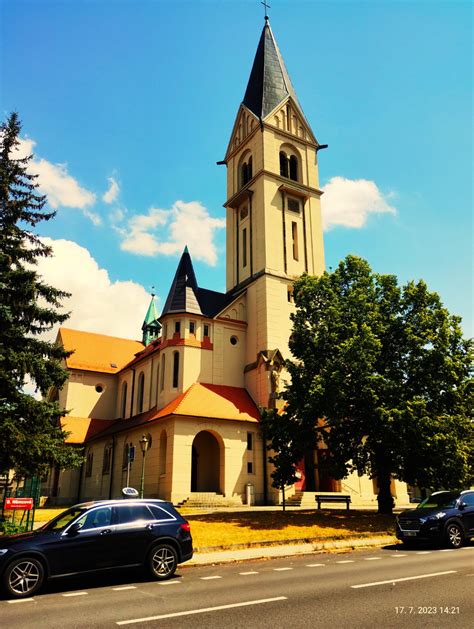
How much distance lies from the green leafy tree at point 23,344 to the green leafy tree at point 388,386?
34.4 feet

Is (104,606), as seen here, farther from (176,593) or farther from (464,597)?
(464,597)

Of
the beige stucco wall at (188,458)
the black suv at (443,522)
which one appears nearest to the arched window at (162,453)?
the beige stucco wall at (188,458)

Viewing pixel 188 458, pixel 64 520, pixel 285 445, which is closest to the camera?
pixel 64 520

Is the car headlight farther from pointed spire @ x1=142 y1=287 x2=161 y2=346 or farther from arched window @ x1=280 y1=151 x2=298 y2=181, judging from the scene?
pointed spire @ x1=142 y1=287 x2=161 y2=346

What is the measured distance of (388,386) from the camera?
2016 centimetres

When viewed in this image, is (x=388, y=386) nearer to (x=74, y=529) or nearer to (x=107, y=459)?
(x=74, y=529)

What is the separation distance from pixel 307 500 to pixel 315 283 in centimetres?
1363

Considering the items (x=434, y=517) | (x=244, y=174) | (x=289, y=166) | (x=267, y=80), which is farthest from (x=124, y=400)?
(x=434, y=517)

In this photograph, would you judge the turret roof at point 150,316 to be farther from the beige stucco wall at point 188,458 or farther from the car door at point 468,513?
the car door at point 468,513

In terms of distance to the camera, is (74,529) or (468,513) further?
(468,513)

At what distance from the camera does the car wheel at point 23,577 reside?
8.36 meters

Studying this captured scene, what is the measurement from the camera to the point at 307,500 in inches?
Result: 1163

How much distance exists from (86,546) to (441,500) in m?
10.6

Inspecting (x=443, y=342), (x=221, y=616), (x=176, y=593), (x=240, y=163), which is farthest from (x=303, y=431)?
(x=240, y=163)
